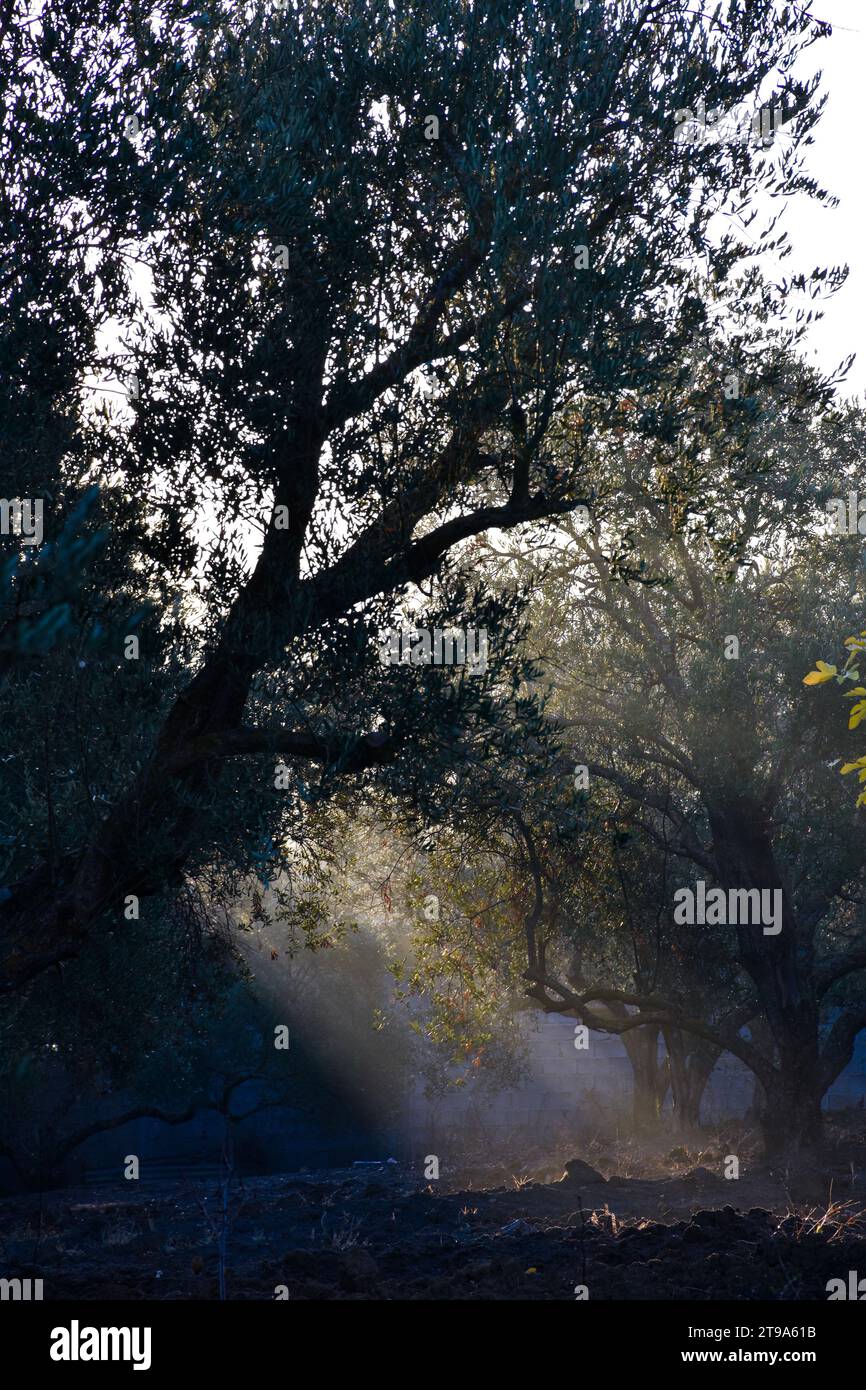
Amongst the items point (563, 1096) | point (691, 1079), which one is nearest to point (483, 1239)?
point (691, 1079)

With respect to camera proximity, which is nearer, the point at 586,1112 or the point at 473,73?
the point at 473,73

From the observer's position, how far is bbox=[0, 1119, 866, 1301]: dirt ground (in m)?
11.0

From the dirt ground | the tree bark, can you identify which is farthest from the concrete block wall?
the dirt ground

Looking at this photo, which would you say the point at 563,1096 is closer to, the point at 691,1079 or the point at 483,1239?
the point at 691,1079

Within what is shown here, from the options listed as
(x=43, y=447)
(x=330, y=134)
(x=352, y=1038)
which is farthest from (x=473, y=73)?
(x=352, y=1038)

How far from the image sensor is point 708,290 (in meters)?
11.3

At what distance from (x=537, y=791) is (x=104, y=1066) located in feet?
49.1

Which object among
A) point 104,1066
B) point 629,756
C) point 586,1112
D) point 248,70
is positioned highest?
point 248,70

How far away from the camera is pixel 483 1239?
13922 mm

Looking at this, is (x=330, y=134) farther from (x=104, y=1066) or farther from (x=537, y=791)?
(x=104, y=1066)

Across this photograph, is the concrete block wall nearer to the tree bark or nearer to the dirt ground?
the tree bark

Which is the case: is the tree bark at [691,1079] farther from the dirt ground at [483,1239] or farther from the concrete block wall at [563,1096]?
the dirt ground at [483,1239]

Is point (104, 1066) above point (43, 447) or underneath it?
underneath

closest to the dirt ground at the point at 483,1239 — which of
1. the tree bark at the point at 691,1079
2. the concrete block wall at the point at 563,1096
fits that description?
the tree bark at the point at 691,1079
